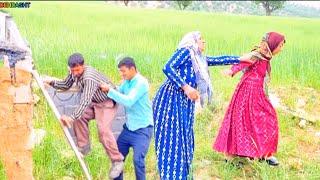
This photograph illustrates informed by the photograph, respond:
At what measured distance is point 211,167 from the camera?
5.82m

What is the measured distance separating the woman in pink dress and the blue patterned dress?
2.04ft

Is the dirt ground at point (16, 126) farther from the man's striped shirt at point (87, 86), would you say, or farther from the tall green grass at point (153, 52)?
the tall green grass at point (153, 52)

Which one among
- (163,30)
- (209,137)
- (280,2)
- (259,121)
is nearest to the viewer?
(259,121)

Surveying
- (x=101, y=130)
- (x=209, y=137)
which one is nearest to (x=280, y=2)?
(x=209, y=137)

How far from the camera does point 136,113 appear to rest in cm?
467

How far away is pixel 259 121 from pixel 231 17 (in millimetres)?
9183

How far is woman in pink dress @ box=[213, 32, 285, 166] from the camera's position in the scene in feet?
18.0

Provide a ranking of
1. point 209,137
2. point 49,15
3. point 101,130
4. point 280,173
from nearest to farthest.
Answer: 1. point 101,130
2. point 280,173
3. point 209,137
4. point 49,15

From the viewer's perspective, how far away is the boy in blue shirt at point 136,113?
A: 454 cm

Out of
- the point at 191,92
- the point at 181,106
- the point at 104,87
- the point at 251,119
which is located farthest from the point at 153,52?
the point at 104,87

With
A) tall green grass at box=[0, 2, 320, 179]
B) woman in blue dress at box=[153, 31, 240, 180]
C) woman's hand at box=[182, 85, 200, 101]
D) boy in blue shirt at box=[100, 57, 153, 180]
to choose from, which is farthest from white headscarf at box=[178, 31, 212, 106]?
tall green grass at box=[0, 2, 320, 179]

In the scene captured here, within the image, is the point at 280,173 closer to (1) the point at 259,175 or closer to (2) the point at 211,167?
(1) the point at 259,175

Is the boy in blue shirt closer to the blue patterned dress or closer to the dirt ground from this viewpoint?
the blue patterned dress

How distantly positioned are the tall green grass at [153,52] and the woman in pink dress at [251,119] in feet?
0.61
